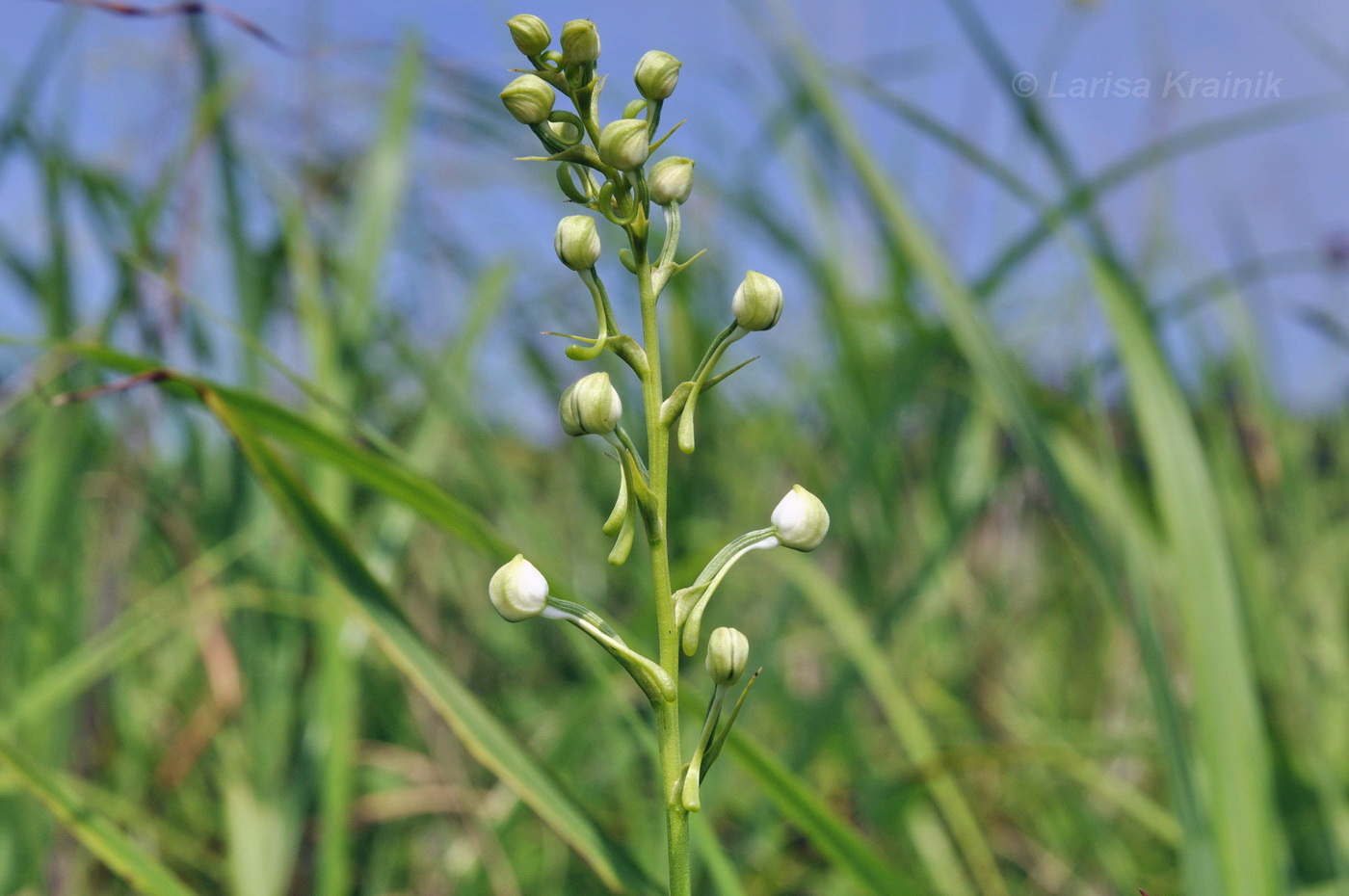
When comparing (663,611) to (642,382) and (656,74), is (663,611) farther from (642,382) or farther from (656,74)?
(656,74)

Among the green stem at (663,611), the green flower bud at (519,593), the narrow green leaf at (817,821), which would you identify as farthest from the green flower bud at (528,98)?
the narrow green leaf at (817,821)

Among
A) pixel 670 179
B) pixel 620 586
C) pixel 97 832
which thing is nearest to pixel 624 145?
pixel 670 179

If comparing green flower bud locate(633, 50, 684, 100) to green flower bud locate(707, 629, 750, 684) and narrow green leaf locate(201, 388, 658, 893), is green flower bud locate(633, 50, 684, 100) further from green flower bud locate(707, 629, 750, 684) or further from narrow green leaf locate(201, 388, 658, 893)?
narrow green leaf locate(201, 388, 658, 893)

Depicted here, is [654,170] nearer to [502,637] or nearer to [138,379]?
[138,379]

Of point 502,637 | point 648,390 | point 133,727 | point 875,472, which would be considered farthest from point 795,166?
point 133,727

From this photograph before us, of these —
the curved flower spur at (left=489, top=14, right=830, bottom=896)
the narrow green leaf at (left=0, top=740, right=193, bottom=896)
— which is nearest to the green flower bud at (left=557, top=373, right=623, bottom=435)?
the curved flower spur at (left=489, top=14, right=830, bottom=896)

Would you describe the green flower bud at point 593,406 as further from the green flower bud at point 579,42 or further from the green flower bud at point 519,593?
the green flower bud at point 579,42
